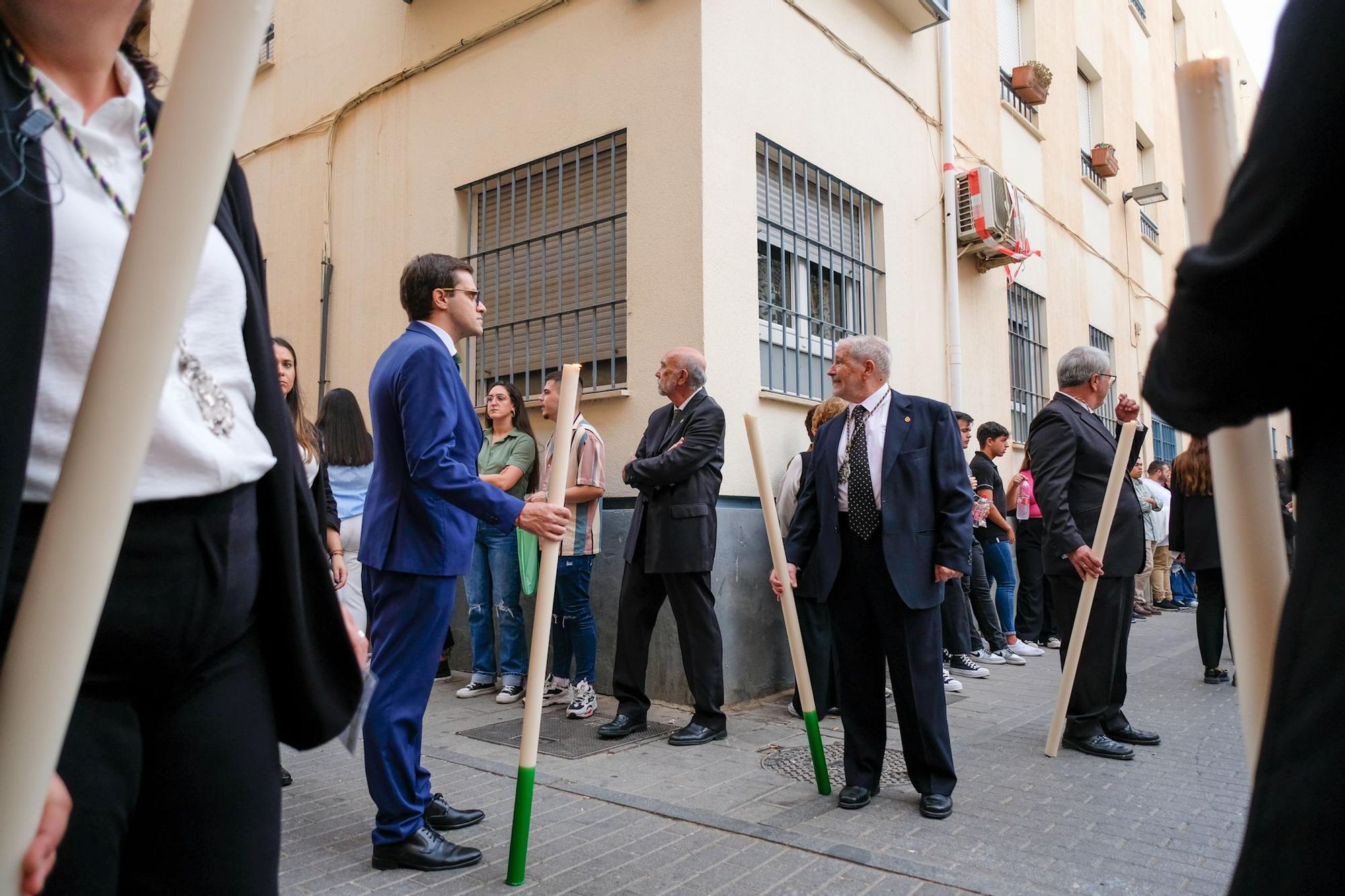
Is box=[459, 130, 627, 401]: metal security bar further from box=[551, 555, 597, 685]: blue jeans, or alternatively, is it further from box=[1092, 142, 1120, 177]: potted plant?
box=[1092, 142, 1120, 177]: potted plant

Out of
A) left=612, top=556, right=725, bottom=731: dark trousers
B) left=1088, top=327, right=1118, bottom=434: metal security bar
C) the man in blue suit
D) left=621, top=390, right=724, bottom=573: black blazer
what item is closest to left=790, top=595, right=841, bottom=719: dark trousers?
left=612, top=556, right=725, bottom=731: dark trousers

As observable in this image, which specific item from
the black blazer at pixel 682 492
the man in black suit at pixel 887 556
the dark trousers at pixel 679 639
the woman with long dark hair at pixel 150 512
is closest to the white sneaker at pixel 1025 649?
the dark trousers at pixel 679 639

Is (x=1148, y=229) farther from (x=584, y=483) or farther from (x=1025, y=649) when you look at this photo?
(x=584, y=483)

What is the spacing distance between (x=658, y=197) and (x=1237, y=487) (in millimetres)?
5680

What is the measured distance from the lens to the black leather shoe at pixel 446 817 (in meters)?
3.65

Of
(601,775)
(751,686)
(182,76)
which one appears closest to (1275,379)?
(182,76)

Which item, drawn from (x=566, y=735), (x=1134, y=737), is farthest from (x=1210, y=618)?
(x=566, y=735)

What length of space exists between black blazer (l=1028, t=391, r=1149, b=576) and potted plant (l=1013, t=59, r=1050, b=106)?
23.4ft

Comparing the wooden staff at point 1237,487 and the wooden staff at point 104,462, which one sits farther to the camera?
the wooden staff at point 1237,487

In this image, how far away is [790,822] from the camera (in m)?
3.80

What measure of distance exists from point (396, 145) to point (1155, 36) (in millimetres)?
13963

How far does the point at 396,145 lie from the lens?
8.41m

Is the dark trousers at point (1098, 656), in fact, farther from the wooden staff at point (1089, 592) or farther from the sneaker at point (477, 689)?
the sneaker at point (477, 689)

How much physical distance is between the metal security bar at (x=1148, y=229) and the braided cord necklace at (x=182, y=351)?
1637cm
